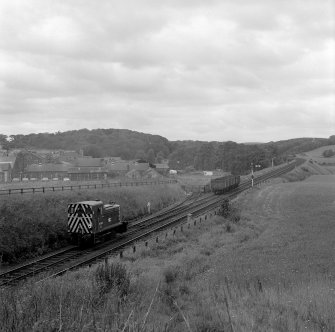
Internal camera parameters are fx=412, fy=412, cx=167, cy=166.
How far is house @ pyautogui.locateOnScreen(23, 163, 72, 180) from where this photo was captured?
8769 centimetres

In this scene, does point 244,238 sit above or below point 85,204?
below

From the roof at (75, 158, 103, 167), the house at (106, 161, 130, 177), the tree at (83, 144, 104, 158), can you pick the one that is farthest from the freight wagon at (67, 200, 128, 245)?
Result: the tree at (83, 144, 104, 158)

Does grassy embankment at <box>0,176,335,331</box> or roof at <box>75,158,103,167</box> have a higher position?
roof at <box>75,158,103,167</box>

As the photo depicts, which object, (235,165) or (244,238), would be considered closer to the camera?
(244,238)

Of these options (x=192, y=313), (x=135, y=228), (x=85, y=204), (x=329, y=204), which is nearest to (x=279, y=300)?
(x=192, y=313)

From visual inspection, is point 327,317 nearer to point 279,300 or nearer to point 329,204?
point 279,300

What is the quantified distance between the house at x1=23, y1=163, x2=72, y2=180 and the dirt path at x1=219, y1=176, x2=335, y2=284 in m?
52.5

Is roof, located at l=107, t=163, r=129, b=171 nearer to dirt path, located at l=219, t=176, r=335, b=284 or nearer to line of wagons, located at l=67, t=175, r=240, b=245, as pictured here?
dirt path, located at l=219, t=176, r=335, b=284

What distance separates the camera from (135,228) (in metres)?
36.9

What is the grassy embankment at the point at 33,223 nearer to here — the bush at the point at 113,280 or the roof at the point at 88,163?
the bush at the point at 113,280

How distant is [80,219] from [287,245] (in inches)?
548

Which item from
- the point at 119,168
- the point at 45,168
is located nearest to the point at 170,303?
the point at 45,168

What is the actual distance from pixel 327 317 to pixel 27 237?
2252cm

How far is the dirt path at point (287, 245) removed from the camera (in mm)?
17312
